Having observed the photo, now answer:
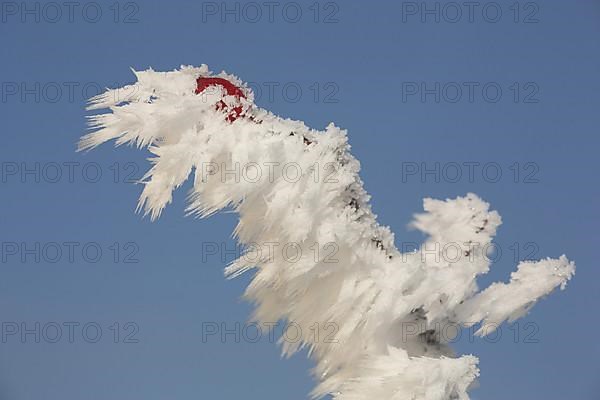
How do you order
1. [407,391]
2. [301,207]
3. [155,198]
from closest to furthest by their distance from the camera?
[407,391], [301,207], [155,198]

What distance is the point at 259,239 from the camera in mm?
3166

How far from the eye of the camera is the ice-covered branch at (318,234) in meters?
3.01

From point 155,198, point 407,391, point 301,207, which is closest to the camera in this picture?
point 407,391

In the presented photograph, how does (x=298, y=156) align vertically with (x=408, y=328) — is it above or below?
above

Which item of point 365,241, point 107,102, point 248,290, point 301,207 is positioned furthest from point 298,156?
point 107,102

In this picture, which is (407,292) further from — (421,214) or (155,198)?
(155,198)

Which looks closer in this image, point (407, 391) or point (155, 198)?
point (407, 391)

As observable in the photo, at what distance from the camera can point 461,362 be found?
283cm

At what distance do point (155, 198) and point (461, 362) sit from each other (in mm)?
1392

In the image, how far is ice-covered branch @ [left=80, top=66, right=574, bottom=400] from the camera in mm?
3006

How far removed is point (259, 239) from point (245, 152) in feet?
1.34

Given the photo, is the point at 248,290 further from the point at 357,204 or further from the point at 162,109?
the point at 162,109

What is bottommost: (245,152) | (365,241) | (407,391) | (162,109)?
(407,391)

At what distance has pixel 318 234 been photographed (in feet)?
9.96
